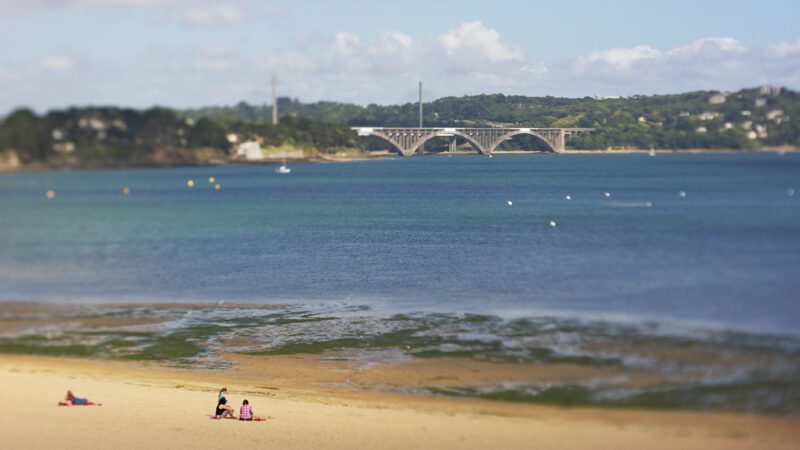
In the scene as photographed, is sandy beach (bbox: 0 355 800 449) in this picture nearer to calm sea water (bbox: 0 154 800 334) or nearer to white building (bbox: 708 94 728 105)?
calm sea water (bbox: 0 154 800 334)

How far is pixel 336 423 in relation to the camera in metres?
17.5

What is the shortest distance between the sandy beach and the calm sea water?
864cm

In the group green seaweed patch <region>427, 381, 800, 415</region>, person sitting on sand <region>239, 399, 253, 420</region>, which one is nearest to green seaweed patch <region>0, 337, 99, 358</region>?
person sitting on sand <region>239, 399, 253, 420</region>

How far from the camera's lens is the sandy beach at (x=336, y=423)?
1612 cm

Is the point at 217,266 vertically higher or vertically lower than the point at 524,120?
lower

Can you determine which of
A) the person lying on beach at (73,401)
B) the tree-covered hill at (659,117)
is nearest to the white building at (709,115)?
the tree-covered hill at (659,117)

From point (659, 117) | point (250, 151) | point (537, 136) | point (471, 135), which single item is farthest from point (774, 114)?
point (250, 151)

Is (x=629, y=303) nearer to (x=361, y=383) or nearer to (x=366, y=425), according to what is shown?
(x=361, y=383)

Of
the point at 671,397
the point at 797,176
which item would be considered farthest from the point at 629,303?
the point at 797,176

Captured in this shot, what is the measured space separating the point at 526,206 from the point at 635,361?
31632 millimetres

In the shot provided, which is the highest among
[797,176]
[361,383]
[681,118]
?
[681,118]

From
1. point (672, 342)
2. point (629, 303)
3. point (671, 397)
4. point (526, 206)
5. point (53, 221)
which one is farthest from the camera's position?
point (53, 221)

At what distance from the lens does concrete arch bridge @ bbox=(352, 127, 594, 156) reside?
133ft

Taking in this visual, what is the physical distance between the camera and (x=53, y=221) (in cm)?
5853
